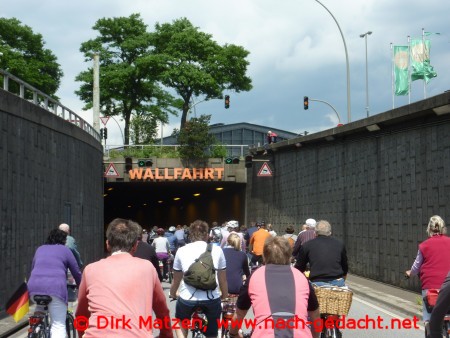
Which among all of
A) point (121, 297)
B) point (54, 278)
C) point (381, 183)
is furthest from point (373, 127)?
point (121, 297)

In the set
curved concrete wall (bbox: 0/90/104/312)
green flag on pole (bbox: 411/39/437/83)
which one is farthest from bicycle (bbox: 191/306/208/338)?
green flag on pole (bbox: 411/39/437/83)

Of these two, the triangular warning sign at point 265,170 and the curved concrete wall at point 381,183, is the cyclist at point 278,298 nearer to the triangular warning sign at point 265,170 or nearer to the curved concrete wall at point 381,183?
the curved concrete wall at point 381,183

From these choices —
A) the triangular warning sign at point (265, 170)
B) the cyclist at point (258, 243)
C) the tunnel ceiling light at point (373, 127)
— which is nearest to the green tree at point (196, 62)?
the triangular warning sign at point (265, 170)

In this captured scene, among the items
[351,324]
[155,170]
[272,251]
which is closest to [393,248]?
[351,324]

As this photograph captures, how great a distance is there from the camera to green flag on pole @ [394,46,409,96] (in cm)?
2992

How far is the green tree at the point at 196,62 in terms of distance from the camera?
65.1 m

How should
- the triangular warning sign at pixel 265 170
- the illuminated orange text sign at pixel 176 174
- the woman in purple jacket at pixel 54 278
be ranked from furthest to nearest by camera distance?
the illuminated orange text sign at pixel 176 174, the triangular warning sign at pixel 265 170, the woman in purple jacket at pixel 54 278

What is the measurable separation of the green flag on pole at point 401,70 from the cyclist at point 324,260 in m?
21.4

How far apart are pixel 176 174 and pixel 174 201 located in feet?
61.7

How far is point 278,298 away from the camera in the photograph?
17.2ft

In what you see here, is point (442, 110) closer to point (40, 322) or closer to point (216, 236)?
point (216, 236)

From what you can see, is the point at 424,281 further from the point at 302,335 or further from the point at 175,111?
the point at 175,111

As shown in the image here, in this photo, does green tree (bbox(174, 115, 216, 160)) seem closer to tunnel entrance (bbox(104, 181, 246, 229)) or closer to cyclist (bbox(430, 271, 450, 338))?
tunnel entrance (bbox(104, 181, 246, 229))

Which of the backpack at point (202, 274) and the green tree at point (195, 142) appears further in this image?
the green tree at point (195, 142)
